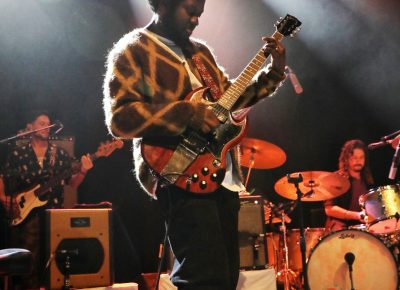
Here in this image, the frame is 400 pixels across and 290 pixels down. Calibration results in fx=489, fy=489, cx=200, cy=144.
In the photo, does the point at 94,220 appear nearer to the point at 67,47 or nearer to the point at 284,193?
the point at 284,193

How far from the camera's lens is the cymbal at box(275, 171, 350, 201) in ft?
18.2

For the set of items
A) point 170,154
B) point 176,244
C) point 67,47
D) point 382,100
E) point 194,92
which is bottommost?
point 176,244

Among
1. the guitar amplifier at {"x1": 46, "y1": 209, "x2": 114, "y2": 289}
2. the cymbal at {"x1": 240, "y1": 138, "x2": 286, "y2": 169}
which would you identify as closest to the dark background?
the cymbal at {"x1": 240, "y1": 138, "x2": 286, "y2": 169}

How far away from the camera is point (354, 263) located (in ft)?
15.9

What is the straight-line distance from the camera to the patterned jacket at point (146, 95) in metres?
2.01

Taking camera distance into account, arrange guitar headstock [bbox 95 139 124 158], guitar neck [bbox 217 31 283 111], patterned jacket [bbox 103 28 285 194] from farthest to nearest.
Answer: guitar headstock [bbox 95 139 124 158]
guitar neck [bbox 217 31 283 111]
patterned jacket [bbox 103 28 285 194]

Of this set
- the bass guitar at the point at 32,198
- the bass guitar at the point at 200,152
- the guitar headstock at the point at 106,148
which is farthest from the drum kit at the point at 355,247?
the bass guitar at the point at 200,152

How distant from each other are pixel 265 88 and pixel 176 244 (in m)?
0.90

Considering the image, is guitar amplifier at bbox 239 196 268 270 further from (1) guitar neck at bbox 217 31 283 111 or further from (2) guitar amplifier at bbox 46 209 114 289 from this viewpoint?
(1) guitar neck at bbox 217 31 283 111

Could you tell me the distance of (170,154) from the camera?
6.75 feet

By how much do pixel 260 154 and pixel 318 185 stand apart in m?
0.76

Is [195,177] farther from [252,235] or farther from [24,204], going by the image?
Answer: [24,204]

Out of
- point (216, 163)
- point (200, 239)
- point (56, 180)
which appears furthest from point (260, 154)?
point (200, 239)

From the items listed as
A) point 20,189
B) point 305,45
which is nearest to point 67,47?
point 20,189
